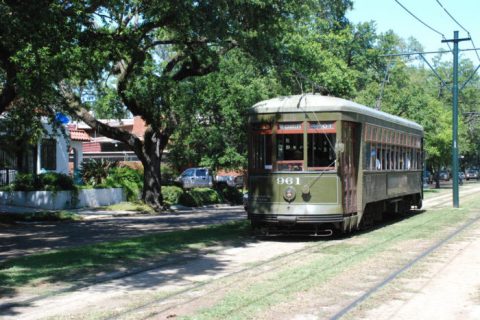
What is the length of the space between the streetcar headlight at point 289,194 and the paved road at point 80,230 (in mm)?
5321

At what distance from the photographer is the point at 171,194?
3334 cm

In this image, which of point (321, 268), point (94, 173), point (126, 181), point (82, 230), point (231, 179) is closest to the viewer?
point (321, 268)

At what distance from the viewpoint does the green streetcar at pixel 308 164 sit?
14.7 m

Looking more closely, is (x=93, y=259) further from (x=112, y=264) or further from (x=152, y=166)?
(x=152, y=166)

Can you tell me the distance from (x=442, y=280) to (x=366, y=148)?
22.7 feet

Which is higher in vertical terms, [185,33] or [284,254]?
[185,33]

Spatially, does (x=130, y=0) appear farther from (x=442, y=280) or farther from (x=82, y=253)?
(x=442, y=280)

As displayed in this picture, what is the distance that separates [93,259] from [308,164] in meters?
5.52

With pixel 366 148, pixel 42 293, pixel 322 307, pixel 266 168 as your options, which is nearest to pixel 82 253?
pixel 42 293

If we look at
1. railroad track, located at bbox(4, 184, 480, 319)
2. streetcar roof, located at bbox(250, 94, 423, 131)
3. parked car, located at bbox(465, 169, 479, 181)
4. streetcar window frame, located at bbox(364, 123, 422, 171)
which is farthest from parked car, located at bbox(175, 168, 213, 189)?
parked car, located at bbox(465, 169, 479, 181)

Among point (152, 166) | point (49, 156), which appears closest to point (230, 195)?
point (152, 166)

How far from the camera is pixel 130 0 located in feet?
60.8

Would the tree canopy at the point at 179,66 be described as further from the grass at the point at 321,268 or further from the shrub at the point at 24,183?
the grass at the point at 321,268

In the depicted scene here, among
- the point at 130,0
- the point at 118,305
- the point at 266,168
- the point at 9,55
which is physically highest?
the point at 130,0
